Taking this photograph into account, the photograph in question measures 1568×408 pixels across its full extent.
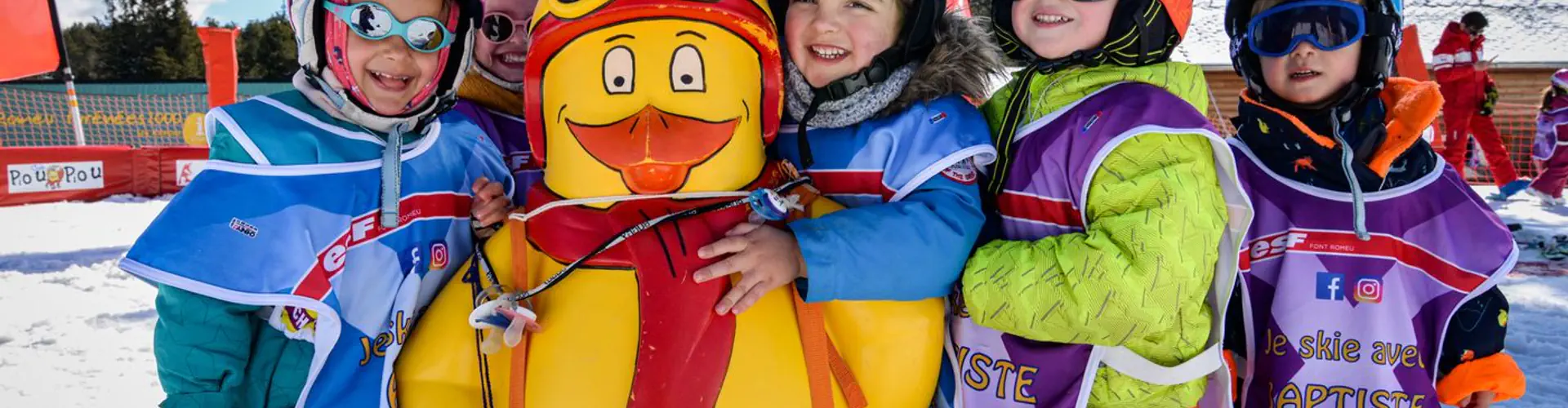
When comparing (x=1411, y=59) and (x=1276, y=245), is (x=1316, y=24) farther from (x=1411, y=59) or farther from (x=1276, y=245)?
(x=1411, y=59)

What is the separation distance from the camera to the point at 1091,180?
5.71 feet

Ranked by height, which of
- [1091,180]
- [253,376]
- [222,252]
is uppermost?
[1091,180]

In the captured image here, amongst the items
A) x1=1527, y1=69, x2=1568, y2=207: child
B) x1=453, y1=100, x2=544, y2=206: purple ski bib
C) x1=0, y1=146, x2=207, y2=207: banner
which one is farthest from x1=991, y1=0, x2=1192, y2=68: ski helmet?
x1=0, y1=146, x2=207, y2=207: banner

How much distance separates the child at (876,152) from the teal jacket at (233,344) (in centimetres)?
84

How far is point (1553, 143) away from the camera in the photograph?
8430mm

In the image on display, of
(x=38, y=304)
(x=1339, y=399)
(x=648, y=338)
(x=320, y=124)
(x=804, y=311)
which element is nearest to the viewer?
(x=648, y=338)

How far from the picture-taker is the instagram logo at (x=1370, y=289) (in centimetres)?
217

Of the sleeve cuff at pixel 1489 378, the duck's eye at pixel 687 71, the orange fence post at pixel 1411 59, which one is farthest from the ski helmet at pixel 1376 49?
the orange fence post at pixel 1411 59

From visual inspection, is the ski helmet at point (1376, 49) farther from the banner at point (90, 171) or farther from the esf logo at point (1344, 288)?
the banner at point (90, 171)

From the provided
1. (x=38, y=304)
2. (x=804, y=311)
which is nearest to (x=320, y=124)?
(x=804, y=311)

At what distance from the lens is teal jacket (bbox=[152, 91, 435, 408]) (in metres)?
1.68

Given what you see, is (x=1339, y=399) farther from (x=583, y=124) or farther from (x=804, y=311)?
(x=583, y=124)

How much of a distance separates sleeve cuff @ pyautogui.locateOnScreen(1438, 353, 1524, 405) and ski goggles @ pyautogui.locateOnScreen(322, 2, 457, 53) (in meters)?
2.50

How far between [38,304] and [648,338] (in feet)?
16.9
